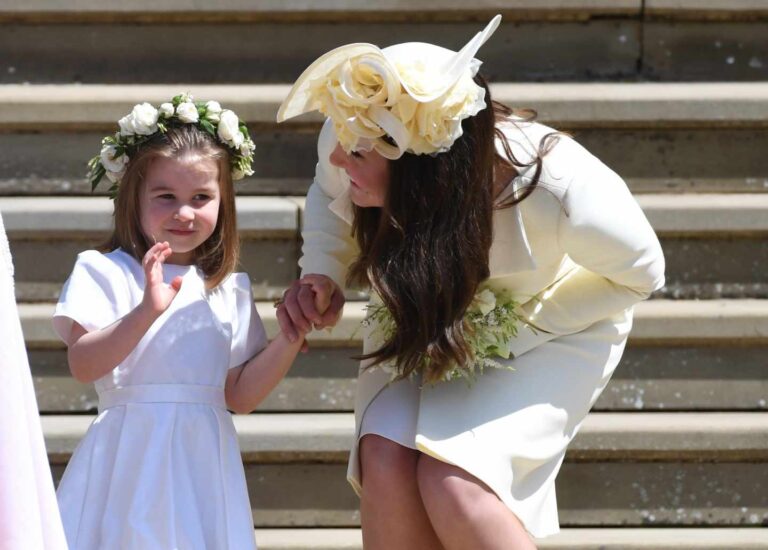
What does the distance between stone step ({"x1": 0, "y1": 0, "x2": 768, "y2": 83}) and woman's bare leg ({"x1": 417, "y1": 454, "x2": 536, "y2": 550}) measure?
1836 millimetres

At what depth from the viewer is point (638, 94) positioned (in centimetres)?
410

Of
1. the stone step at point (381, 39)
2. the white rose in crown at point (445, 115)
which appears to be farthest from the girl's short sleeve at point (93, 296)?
the stone step at point (381, 39)

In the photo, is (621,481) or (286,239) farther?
(286,239)

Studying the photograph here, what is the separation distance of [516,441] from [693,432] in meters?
1.16

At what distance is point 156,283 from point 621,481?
1.77 meters

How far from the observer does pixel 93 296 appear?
2895 millimetres

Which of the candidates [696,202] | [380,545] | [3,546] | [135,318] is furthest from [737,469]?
[3,546]

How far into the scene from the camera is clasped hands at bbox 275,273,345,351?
9.63 ft

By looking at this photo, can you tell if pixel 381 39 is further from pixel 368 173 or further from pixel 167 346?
pixel 167 346

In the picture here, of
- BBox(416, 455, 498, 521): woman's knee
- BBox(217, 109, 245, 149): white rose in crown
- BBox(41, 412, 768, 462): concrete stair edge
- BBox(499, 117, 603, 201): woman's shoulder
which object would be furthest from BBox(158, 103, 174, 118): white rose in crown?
BBox(41, 412, 768, 462): concrete stair edge

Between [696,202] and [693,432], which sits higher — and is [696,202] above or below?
above

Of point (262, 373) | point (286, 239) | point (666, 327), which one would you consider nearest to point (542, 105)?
point (666, 327)

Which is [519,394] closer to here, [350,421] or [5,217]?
[350,421]

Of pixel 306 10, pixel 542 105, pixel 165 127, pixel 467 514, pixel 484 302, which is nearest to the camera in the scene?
pixel 467 514
